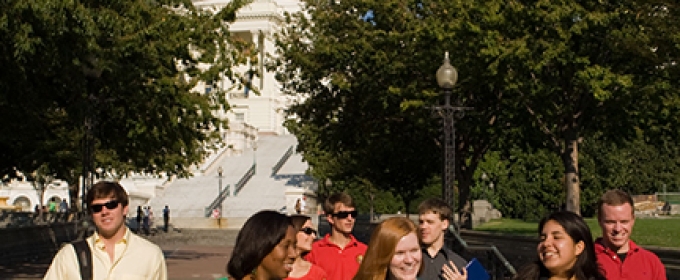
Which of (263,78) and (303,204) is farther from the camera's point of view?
(263,78)

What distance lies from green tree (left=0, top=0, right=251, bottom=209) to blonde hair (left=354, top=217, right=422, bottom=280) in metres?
14.5

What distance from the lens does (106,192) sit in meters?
6.75

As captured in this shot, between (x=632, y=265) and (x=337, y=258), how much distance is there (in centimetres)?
264

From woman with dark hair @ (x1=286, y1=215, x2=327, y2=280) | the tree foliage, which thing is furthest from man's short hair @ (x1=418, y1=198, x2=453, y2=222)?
the tree foliage

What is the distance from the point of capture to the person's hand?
6.76 meters

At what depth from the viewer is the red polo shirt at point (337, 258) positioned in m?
8.48

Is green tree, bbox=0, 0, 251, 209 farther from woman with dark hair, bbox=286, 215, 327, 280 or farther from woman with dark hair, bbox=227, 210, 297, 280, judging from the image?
woman with dark hair, bbox=227, 210, 297, 280

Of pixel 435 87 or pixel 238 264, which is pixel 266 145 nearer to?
pixel 435 87

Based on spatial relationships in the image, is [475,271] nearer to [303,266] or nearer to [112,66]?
[303,266]

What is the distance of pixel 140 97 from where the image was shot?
1021 inches

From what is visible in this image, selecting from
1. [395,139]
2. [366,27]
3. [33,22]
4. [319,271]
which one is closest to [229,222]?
[395,139]

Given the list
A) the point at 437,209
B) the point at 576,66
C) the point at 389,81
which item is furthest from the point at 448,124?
the point at 389,81

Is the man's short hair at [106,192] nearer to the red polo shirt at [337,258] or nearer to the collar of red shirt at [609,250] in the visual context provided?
the red polo shirt at [337,258]

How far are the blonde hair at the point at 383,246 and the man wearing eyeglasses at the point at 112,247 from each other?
6.01 feet
